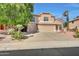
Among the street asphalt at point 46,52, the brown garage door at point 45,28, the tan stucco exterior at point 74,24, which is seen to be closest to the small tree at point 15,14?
the brown garage door at point 45,28

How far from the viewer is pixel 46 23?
630 centimetres

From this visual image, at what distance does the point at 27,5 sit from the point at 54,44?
26.1 inches

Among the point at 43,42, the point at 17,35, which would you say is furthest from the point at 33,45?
the point at 17,35

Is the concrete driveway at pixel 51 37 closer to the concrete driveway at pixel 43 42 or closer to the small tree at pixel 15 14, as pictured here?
the concrete driveway at pixel 43 42

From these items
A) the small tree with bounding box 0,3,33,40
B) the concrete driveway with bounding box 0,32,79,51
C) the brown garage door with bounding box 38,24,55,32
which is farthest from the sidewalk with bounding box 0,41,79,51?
the small tree with bounding box 0,3,33,40

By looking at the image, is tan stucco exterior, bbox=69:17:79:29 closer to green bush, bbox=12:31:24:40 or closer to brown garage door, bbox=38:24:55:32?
brown garage door, bbox=38:24:55:32

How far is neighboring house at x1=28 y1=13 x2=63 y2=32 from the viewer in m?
6.27

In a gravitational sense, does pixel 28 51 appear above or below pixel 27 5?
below

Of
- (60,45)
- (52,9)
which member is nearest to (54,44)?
(60,45)

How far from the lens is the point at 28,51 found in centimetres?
616

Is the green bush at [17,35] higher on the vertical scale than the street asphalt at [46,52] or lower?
higher

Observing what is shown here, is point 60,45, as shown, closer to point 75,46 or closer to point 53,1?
point 75,46

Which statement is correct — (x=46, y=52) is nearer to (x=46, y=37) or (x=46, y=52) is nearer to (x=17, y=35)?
(x=46, y=37)

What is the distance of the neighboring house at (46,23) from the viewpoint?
20.6 feet
